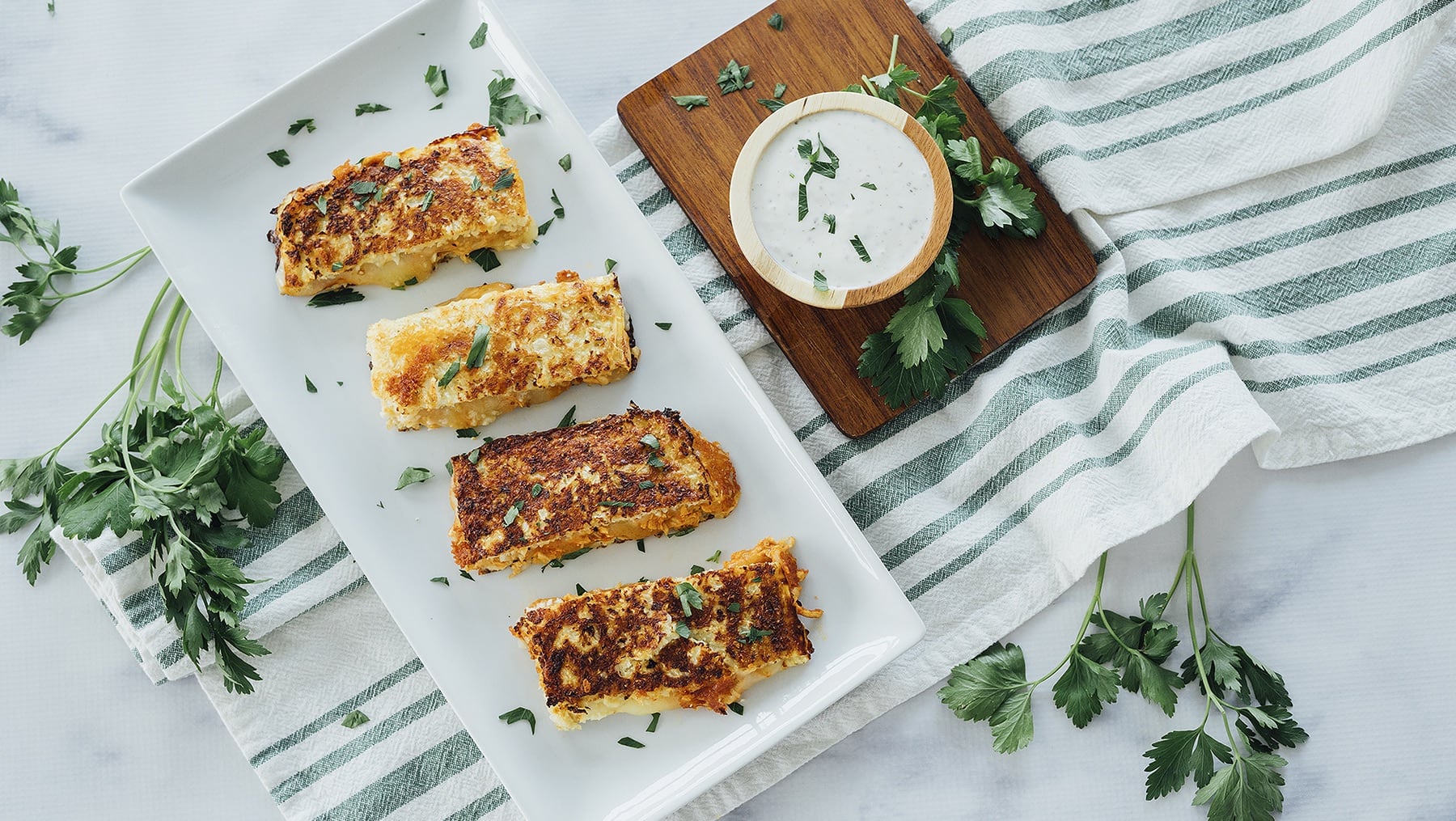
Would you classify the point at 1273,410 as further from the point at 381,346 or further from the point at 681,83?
the point at 381,346

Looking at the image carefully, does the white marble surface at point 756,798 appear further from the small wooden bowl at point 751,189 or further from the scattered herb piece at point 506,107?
the small wooden bowl at point 751,189

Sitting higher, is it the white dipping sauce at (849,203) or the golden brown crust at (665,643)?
the white dipping sauce at (849,203)

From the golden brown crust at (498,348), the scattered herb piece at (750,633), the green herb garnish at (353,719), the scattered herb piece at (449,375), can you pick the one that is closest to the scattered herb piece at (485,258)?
the golden brown crust at (498,348)

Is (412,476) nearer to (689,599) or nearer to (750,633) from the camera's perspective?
(689,599)

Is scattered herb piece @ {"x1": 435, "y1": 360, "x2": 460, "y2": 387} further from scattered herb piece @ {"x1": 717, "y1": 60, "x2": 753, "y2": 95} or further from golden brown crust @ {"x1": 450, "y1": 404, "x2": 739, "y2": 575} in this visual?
scattered herb piece @ {"x1": 717, "y1": 60, "x2": 753, "y2": 95}

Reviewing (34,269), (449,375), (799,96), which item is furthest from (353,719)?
(799,96)

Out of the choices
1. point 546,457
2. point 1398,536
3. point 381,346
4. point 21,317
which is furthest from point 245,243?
point 1398,536

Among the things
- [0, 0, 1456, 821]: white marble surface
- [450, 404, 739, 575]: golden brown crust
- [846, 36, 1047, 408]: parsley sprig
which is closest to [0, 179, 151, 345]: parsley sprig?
[0, 0, 1456, 821]: white marble surface
